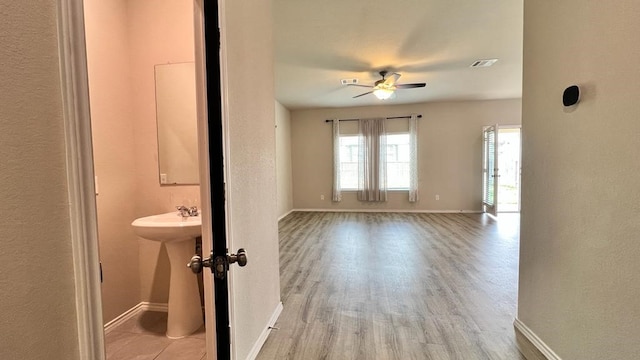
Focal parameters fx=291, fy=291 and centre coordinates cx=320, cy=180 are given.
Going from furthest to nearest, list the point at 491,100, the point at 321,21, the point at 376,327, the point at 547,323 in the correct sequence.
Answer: the point at 491,100
the point at 321,21
the point at 376,327
the point at 547,323

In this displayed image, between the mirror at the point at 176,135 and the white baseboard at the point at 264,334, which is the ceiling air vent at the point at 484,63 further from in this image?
the white baseboard at the point at 264,334

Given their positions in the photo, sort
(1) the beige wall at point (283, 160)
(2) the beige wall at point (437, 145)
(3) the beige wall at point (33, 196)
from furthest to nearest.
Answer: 1. (2) the beige wall at point (437, 145)
2. (1) the beige wall at point (283, 160)
3. (3) the beige wall at point (33, 196)

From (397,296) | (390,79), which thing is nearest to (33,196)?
(397,296)

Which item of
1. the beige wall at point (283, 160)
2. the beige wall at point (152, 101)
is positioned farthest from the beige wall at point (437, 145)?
the beige wall at point (152, 101)

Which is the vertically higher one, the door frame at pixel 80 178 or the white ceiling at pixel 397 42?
the white ceiling at pixel 397 42

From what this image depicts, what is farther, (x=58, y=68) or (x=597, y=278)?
(x=597, y=278)

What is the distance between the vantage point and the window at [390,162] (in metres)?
7.27

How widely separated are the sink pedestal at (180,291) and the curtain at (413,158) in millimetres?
5967

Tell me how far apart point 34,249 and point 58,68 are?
388mm

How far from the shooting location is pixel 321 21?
3.00 meters

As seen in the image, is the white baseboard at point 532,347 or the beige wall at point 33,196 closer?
the beige wall at point 33,196

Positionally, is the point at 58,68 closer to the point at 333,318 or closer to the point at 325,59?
the point at 333,318

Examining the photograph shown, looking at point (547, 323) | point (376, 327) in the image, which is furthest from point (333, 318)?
point (547, 323)

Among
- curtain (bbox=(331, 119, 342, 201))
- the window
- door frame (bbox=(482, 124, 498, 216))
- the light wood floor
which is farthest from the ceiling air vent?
curtain (bbox=(331, 119, 342, 201))
